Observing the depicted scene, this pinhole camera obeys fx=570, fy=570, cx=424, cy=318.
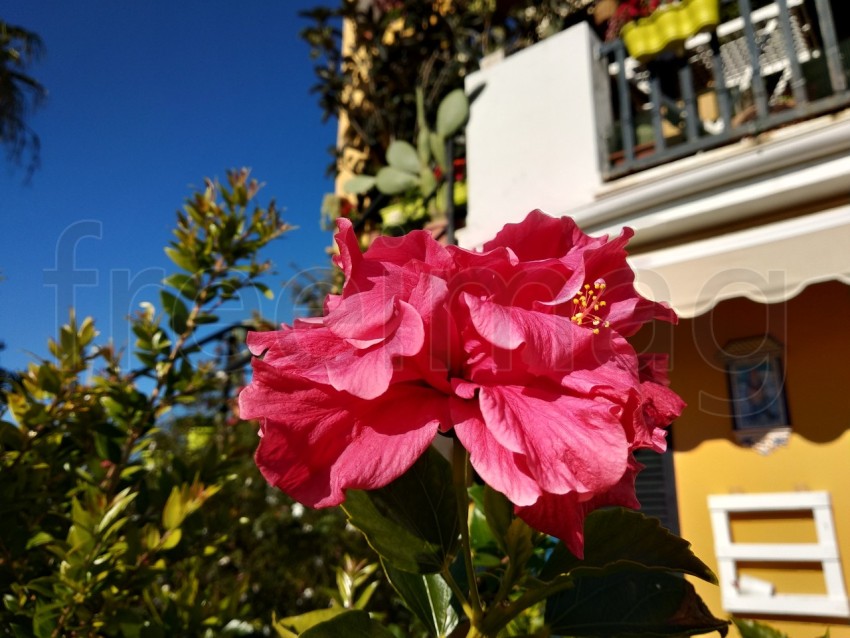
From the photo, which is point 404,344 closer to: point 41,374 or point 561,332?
point 561,332

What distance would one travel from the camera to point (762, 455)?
13.1 ft

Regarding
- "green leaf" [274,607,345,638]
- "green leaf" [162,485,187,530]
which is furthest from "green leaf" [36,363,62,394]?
"green leaf" [274,607,345,638]

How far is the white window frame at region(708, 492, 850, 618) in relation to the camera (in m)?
3.46

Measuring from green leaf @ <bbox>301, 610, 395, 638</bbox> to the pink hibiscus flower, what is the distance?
194 mm

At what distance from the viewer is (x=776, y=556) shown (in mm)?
3648

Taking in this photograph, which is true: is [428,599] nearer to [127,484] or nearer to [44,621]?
[44,621]

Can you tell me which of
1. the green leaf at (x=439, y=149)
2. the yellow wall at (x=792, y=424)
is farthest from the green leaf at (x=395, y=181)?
the yellow wall at (x=792, y=424)

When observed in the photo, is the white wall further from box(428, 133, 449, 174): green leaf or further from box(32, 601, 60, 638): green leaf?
box(32, 601, 60, 638): green leaf

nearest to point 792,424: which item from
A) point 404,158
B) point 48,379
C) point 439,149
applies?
point 439,149

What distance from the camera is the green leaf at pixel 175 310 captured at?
1741 millimetres

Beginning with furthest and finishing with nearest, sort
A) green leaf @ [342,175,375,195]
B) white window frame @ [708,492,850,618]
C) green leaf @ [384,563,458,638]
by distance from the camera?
green leaf @ [342,175,375,195]
white window frame @ [708,492,850,618]
green leaf @ [384,563,458,638]

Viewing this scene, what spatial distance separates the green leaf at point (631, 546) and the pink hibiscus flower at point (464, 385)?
0.14 m

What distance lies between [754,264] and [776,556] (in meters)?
1.93

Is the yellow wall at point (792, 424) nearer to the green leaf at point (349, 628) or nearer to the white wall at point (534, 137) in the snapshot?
the white wall at point (534, 137)
